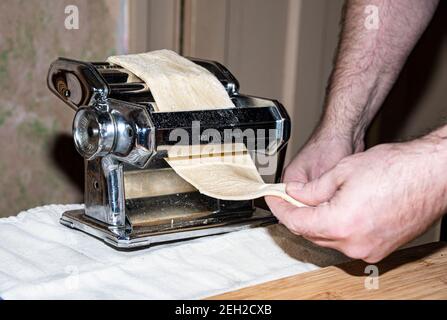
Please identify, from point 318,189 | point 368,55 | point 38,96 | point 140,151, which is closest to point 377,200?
point 318,189

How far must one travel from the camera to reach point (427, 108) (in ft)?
6.21

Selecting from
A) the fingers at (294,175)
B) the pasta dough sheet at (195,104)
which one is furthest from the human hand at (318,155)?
the pasta dough sheet at (195,104)

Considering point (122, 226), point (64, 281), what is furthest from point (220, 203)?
point (64, 281)

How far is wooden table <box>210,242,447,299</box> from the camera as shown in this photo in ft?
2.44

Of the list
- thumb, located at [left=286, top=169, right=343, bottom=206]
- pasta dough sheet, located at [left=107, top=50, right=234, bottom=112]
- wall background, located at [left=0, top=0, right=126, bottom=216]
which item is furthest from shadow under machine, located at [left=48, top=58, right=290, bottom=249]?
wall background, located at [left=0, top=0, right=126, bottom=216]

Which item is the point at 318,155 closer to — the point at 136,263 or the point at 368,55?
the point at 368,55

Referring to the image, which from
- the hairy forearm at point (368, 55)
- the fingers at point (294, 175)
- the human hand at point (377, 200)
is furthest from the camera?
the hairy forearm at point (368, 55)

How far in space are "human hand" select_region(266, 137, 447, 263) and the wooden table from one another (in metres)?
0.05

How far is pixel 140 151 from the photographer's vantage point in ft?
2.76

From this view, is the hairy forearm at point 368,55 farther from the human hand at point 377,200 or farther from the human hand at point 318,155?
the human hand at point 377,200

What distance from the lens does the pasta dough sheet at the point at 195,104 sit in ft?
2.83

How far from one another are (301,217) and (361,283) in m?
0.11

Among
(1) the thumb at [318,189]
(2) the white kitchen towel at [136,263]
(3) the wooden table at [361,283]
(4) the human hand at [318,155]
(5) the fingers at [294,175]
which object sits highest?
(1) the thumb at [318,189]

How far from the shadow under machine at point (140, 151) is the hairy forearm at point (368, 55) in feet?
0.79
